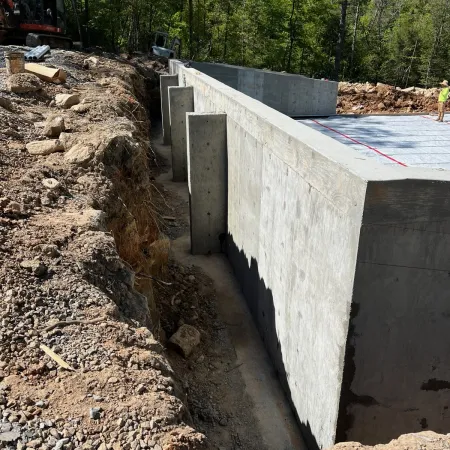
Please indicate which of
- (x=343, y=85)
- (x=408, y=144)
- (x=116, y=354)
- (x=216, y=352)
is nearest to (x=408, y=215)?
(x=116, y=354)

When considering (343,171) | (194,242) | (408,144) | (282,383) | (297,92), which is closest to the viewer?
(343,171)

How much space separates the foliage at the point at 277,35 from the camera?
31.6 m

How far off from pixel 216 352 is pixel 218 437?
1.68 metres

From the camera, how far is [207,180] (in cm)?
974

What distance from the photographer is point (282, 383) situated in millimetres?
6566

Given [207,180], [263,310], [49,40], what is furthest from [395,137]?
[49,40]

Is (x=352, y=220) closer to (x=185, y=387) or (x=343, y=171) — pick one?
(x=343, y=171)

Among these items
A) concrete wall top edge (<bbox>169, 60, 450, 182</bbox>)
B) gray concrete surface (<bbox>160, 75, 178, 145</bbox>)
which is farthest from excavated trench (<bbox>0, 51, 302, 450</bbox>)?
gray concrete surface (<bbox>160, 75, 178, 145</bbox>)

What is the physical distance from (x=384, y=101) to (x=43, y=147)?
Answer: 19.3 metres

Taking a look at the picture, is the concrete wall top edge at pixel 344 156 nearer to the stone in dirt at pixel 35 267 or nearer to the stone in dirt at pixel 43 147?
the stone in dirt at pixel 35 267

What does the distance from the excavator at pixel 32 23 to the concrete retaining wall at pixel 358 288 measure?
15.7 metres

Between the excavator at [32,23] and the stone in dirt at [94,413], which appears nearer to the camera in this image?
the stone in dirt at [94,413]

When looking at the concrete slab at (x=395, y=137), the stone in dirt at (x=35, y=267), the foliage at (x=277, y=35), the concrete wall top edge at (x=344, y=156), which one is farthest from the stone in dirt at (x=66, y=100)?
the foliage at (x=277, y=35)

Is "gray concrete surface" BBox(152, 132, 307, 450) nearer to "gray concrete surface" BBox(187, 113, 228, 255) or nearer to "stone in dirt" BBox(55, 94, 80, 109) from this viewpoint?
"gray concrete surface" BBox(187, 113, 228, 255)
